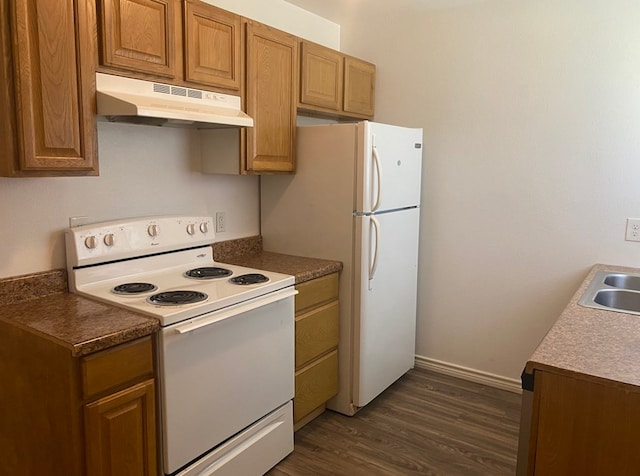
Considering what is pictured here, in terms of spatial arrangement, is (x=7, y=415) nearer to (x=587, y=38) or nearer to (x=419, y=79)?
(x=419, y=79)

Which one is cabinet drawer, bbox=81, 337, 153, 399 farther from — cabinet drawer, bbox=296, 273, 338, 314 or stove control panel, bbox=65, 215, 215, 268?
cabinet drawer, bbox=296, 273, 338, 314

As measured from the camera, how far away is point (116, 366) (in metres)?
1.64

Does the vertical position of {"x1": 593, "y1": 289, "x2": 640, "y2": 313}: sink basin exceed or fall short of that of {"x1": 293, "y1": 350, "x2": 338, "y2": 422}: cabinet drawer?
it exceeds it

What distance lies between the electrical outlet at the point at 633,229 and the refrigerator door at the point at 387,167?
1.16 m

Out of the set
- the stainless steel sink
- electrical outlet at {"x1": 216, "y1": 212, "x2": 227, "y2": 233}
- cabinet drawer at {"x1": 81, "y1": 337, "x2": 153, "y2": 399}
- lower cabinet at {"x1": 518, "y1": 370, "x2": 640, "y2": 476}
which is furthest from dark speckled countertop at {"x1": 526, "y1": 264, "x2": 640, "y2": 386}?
electrical outlet at {"x1": 216, "y1": 212, "x2": 227, "y2": 233}

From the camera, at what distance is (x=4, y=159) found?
1674mm

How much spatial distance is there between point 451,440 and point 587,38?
2258mm

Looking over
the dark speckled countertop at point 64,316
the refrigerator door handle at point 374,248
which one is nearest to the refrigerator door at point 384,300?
the refrigerator door handle at point 374,248

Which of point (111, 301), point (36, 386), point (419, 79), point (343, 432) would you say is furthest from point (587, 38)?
point (36, 386)

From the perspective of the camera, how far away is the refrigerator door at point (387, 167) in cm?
260

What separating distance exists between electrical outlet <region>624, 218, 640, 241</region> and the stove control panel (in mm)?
2215

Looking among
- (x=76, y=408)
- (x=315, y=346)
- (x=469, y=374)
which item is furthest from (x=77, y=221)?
(x=469, y=374)

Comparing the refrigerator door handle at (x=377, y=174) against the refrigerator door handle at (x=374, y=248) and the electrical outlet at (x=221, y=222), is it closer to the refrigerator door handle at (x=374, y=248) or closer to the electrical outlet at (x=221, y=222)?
the refrigerator door handle at (x=374, y=248)

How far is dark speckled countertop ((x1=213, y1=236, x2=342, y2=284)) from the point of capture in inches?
100
